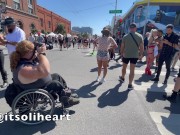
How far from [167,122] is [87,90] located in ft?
7.52

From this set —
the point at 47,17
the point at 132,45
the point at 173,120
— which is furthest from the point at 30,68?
the point at 47,17

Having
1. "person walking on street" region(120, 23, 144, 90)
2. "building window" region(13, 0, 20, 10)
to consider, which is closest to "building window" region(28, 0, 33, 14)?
"building window" region(13, 0, 20, 10)

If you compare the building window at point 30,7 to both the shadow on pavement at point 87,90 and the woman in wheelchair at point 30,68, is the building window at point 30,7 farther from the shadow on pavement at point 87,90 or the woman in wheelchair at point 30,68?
the woman in wheelchair at point 30,68

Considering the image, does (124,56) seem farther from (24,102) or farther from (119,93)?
(24,102)

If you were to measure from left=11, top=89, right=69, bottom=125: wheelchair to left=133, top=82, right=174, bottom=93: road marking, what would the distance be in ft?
9.73

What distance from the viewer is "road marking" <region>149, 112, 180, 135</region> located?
9.69ft

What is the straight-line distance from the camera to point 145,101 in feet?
13.9

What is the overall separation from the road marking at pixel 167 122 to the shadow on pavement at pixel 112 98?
2.81 ft

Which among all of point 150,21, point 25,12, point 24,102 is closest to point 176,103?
point 24,102

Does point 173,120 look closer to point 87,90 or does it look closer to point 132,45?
point 132,45

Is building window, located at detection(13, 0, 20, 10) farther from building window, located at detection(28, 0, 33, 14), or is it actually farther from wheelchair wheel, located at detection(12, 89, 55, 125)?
wheelchair wheel, located at detection(12, 89, 55, 125)

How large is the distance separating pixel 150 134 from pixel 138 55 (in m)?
2.55

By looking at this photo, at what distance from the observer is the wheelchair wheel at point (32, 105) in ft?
9.27

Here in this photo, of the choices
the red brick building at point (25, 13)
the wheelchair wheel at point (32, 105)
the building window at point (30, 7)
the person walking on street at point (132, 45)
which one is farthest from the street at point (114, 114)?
the building window at point (30, 7)
